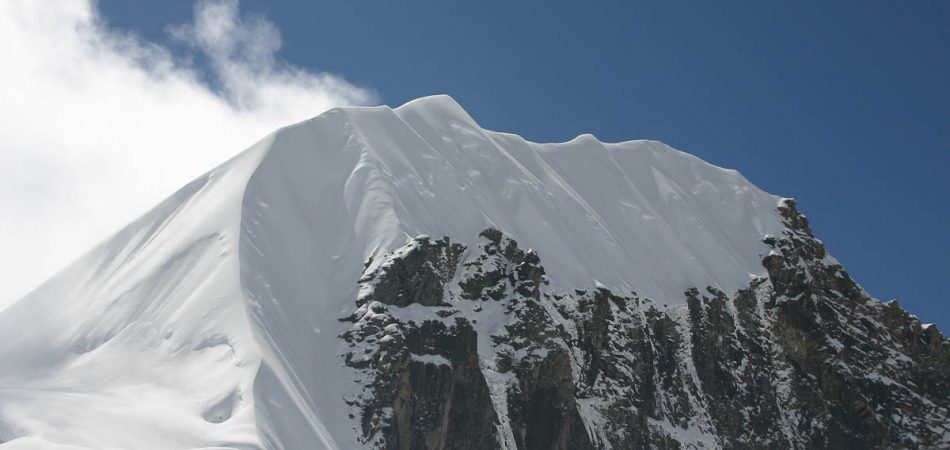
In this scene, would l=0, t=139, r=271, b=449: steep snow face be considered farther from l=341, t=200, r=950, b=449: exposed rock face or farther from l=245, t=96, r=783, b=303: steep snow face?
l=341, t=200, r=950, b=449: exposed rock face

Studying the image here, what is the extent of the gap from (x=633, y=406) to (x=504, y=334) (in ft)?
27.4

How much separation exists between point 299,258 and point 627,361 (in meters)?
19.0

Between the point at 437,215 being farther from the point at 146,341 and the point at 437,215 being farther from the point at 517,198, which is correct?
the point at 146,341

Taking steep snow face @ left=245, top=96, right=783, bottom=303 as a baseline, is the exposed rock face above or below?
below

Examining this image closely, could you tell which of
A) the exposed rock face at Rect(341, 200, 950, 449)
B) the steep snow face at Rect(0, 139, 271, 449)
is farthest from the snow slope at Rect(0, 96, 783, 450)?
the exposed rock face at Rect(341, 200, 950, 449)

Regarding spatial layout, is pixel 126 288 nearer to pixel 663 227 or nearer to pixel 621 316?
pixel 621 316

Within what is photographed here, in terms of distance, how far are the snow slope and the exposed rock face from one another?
1913 mm

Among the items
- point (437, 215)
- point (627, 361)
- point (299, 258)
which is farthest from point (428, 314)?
point (627, 361)

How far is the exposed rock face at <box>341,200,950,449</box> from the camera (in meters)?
52.5

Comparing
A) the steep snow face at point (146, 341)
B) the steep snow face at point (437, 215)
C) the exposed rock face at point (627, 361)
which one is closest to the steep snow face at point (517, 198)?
the steep snow face at point (437, 215)

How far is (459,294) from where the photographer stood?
57.5 metres

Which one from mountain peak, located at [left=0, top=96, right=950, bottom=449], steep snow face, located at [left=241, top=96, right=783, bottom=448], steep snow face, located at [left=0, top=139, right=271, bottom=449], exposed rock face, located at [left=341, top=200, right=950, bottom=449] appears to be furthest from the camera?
steep snow face, located at [left=241, top=96, right=783, bottom=448]

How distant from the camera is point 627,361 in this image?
60125mm

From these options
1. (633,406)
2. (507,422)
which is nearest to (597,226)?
(633,406)
